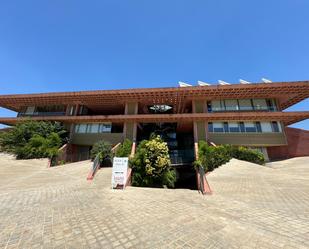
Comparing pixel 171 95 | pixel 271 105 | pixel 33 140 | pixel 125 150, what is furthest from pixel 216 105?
pixel 33 140

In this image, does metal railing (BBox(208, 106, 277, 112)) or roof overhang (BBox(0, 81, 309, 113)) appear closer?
roof overhang (BBox(0, 81, 309, 113))

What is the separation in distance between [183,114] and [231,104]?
6822mm

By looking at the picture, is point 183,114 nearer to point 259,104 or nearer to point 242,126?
point 242,126

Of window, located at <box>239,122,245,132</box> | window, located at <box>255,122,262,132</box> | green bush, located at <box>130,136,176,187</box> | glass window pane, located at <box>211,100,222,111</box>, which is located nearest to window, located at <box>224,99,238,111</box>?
glass window pane, located at <box>211,100,222,111</box>

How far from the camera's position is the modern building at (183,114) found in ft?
61.0

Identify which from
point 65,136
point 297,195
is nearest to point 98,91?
point 65,136

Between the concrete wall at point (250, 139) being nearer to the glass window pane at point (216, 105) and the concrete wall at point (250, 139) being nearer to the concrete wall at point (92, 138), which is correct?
the glass window pane at point (216, 105)

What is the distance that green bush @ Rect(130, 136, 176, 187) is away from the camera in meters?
12.0

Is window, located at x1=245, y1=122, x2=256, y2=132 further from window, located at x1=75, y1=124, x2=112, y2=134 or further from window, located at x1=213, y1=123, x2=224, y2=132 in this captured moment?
window, located at x1=75, y1=124, x2=112, y2=134

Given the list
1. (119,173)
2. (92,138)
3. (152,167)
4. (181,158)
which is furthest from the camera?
(92,138)

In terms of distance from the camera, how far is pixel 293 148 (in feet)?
62.9

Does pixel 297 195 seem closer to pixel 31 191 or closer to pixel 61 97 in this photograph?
pixel 31 191

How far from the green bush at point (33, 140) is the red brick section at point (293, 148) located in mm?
25379

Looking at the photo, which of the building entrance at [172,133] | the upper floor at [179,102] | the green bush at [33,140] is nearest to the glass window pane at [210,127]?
the upper floor at [179,102]
